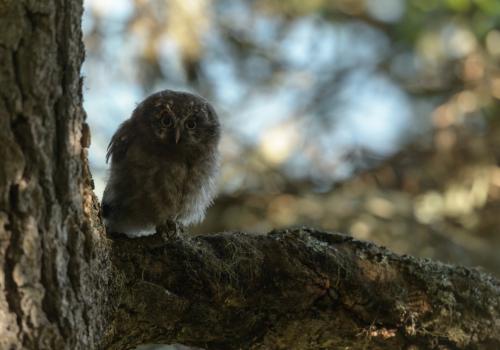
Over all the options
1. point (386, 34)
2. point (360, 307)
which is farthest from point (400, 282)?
point (386, 34)

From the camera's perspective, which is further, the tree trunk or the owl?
the owl

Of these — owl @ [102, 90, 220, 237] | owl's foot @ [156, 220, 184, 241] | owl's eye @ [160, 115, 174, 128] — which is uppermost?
owl's eye @ [160, 115, 174, 128]

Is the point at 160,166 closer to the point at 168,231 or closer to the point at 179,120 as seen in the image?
the point at 179,120

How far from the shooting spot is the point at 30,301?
2270 mm

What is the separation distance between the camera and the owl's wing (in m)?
4.23

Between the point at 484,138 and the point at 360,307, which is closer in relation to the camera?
the point at 360,307

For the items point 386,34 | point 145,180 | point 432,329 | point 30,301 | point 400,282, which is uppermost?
point 386,34

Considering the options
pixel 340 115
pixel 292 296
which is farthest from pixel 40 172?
pixel 340 115

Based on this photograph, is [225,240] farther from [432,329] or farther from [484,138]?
[484,138]

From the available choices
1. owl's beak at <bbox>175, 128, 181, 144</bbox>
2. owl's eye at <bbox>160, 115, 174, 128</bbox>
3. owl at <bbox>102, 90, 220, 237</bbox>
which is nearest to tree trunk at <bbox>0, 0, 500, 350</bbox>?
owl at <bbox>102, 90, 220, 237</bbox>

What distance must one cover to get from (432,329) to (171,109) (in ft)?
6.45

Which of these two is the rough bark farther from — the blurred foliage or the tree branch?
the blurred foliage

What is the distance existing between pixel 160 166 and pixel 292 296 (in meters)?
1.17

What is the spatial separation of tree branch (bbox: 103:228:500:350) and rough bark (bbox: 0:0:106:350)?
0.57 meters
